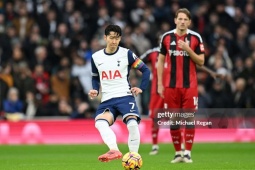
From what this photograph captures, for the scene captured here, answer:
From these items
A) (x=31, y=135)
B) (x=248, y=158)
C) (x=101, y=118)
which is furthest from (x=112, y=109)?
(x=31, y=135)

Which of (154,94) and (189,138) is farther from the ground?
(154,94)

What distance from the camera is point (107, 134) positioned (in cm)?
1262

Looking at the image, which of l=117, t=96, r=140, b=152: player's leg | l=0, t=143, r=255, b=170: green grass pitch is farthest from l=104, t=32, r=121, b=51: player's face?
l=0, t=143, r=255, b=170: green grass pitch

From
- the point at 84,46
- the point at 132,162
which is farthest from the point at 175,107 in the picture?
the point at 84,46

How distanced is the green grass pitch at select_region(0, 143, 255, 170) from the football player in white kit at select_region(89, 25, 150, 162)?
1117 millimetres

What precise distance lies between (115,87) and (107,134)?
2.76 ft

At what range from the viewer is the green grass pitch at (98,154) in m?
14.1

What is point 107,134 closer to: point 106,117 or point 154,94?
point 106,117

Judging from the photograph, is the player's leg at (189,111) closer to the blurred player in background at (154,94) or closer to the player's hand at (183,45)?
the player's hand at (183,45)

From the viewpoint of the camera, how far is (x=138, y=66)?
43.4 feet

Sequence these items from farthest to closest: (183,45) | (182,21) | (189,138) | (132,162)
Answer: (189,138)
(182,21)
(183,45)
(132,162)

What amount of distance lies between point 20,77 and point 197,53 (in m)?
9.95

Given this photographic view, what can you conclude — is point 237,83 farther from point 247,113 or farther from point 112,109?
point 112,109

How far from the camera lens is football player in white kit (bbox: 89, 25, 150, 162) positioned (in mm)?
12805
